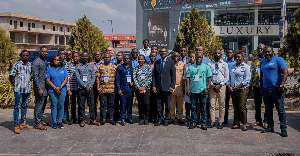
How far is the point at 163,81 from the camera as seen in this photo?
8641 millimetres

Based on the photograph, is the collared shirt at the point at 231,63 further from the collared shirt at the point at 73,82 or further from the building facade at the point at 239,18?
the building facade at the point at 239,18

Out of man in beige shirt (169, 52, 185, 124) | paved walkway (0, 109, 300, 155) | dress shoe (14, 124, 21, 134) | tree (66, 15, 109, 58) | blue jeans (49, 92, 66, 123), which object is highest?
tree (66, 15, 109, 58)

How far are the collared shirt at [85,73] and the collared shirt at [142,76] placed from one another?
3.64ft

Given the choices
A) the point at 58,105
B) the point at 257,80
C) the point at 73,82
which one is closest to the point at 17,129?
the point at 58,105

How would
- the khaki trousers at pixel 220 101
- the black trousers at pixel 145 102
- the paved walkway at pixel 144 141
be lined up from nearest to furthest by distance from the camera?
the paved walkway at pixel 144 141 → the khaki trousers at pixel 220 101 → the black trousers at pixel 145 102

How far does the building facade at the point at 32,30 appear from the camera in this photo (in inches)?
2398

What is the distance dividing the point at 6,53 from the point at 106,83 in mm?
7581

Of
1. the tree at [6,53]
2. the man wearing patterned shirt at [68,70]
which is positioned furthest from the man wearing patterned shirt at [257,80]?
the tree at [6,53]

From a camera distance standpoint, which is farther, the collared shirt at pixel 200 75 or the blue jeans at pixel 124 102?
the blue jeans at pixel 124 102

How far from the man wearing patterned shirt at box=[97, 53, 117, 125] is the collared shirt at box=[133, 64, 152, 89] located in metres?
0.59

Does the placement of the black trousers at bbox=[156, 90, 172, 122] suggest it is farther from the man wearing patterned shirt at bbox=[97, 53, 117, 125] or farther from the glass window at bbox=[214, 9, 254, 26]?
the glass window at bbox=[214, 9, 254, 26]

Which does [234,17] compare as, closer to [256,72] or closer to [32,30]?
[32,30]

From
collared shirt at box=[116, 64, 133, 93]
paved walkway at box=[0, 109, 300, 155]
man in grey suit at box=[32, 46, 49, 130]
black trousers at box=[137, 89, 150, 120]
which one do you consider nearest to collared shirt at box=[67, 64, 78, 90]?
man in grey suit at box=[32, 46, 49, 130]

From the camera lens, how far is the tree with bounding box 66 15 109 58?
14992mm
